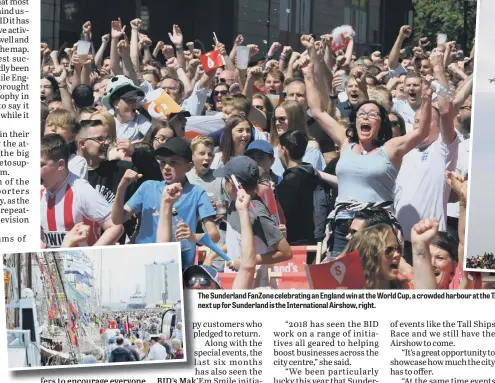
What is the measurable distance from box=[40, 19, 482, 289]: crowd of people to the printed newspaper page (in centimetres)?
1

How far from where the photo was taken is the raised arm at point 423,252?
21.5ft

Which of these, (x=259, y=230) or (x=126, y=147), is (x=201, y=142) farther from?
(x=259, y=230)

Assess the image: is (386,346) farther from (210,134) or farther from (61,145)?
(61,145)

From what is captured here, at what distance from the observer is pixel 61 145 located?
6711 millimetres

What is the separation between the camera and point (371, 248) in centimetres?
660

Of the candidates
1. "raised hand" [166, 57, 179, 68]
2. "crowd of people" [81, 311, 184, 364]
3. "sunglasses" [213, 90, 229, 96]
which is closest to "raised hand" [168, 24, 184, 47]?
"raised hand" [166, 57, 179, 68]

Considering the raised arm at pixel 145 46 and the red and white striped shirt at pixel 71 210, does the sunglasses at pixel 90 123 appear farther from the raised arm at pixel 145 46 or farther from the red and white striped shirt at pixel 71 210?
the raised arm at pixel 145 46

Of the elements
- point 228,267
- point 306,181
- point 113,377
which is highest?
point 306,181

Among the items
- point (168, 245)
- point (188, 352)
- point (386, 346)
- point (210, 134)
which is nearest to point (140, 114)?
point (210, 134)

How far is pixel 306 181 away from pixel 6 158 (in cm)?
176

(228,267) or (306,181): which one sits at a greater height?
(306,181)

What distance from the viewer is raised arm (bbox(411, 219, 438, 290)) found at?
6.54 metres

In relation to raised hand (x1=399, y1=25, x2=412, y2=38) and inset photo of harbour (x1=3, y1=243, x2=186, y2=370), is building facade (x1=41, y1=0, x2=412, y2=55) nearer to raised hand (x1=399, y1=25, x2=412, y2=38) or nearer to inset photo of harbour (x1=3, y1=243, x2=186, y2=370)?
raised hand (x1=399, y1=25, x2=412, y2=38)

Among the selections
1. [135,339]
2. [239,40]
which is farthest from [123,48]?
[135,339]
